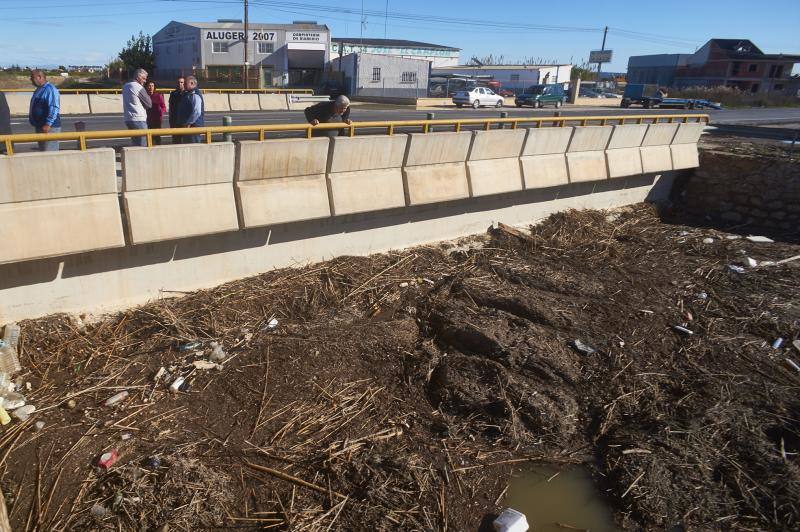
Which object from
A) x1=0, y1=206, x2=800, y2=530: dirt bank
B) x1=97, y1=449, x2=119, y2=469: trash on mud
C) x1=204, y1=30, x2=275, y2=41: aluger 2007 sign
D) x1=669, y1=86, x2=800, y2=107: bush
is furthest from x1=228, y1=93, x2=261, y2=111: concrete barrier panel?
x1=669, y1=86, x2=800, y2=107: bush

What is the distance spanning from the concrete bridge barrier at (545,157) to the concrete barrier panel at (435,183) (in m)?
1.53

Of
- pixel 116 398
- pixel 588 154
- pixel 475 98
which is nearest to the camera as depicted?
pixel 116 398

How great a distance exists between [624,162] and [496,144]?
3.78m

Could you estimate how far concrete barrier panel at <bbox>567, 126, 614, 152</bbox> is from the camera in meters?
10.7

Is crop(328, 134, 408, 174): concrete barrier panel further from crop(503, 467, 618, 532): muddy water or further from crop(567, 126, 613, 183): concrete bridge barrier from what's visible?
crop(503, 467, 618, 532): muddy water

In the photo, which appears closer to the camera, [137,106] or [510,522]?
[510,522]

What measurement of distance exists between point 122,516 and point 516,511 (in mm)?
2905

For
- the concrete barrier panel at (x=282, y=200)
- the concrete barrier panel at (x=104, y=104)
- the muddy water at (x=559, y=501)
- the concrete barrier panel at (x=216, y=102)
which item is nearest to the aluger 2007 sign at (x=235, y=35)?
the concrete barrier panel at (x=216, y=102)

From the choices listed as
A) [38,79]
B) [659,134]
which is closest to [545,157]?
[659,134]

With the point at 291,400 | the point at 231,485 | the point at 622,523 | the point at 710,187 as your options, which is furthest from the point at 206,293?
the point at 710,187

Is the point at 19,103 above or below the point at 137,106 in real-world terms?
below

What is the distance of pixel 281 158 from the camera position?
715 cm

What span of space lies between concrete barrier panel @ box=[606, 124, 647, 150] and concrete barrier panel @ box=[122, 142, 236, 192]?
811 cm

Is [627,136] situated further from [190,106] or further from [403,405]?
[403,405]
